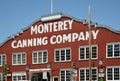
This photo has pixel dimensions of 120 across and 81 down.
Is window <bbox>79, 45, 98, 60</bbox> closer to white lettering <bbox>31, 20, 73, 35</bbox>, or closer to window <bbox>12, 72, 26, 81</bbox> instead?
white lettering <bbox>31, 20, 73, 35</bbox>

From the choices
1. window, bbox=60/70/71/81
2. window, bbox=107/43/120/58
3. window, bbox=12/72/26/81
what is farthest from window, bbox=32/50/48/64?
window, bbox=107/43/120/58

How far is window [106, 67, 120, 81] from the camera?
4622 centimetres

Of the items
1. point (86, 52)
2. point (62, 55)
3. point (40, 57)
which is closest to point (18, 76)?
point (40, 57)

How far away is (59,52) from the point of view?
5256 cm

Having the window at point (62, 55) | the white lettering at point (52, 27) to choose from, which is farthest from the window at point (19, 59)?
the window at point (62, 55)

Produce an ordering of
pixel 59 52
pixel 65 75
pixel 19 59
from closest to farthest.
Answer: pixel 65 75, pixel 59 52, pixel 19 59

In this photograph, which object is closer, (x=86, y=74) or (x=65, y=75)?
(x=86, y=74)

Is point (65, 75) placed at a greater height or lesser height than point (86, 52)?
lesser

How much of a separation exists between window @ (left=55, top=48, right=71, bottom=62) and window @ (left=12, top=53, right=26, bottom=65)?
6.78m

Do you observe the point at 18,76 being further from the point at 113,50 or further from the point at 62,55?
the point at 113,50

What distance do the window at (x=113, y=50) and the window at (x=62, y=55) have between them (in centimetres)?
658

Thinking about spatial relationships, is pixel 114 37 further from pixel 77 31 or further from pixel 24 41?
pixel 24 41

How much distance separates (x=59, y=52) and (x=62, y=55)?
2.57 ft

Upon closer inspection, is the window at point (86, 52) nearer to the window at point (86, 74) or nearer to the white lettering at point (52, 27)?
the window at point (86, 74)
